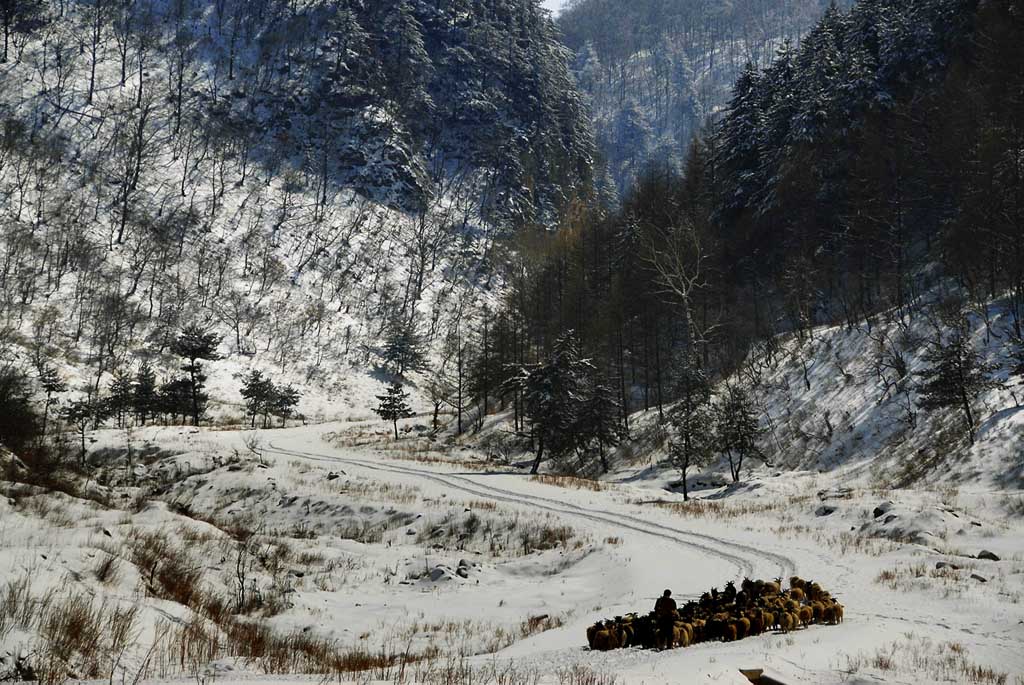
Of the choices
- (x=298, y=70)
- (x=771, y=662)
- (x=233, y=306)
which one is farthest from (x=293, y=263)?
(x=771, y=662)

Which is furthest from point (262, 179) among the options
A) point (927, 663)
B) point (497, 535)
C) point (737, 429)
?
point (927, 663)

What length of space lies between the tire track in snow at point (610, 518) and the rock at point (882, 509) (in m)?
4.84

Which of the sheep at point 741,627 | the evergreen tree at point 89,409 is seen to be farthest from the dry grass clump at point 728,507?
the evergreen tree at point 89,409

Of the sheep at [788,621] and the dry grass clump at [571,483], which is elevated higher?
the sheep at [788,621]

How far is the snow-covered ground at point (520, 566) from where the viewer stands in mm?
8531

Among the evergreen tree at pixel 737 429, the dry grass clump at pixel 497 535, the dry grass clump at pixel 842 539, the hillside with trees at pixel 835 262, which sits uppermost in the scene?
the hillside with trees at pixel 835 262

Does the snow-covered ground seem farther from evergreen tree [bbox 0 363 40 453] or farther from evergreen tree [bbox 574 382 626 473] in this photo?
evergreen tree [bbox 574 382 626 473]

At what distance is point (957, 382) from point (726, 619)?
74.9 ft

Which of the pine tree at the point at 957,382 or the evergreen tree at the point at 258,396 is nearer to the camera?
the pine tree at the point at 957,382

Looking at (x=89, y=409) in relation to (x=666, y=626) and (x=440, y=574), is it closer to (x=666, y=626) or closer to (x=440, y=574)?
(x=440, y=574)

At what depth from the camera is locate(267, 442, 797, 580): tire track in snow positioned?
678 inches

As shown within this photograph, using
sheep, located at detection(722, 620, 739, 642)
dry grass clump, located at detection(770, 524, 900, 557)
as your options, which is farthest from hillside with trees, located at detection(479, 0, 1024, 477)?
sheep, located at detection(722, 620, 739, 642)

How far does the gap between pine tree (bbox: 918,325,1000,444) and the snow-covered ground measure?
14.6 ft

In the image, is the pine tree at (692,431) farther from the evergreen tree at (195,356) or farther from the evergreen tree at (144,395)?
the evergreen tree at (144,395)
